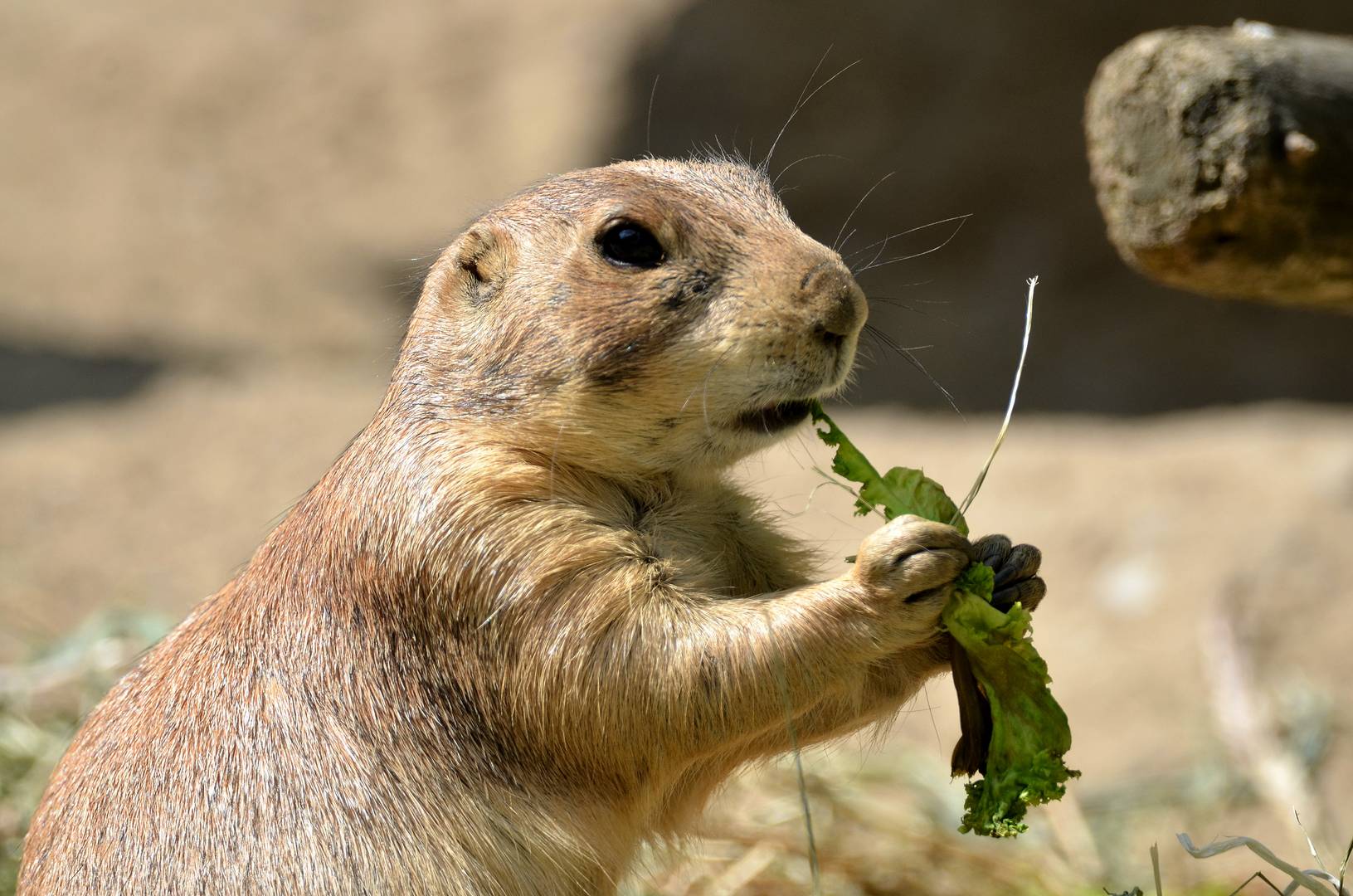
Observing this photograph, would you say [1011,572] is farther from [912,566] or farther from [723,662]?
[723,662]

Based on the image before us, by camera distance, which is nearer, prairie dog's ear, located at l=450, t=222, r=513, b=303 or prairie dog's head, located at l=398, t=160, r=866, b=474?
prairie dog's head, located at l=398, t=160, r=866, b=474

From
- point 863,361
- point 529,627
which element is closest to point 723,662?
point 529,627

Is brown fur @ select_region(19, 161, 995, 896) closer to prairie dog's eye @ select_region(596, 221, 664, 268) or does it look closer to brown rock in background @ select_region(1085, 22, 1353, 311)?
prairie dog's eye @ select_region(596, 221, 664, 268)

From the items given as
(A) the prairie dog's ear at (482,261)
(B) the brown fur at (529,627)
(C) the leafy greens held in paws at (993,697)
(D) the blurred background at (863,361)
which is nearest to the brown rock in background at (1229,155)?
(C) the leafy greens held in paws at (993,697)

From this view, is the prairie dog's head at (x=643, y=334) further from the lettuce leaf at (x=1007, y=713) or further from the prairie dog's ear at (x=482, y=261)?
the lettuce leaf at (x=1007, y=713)

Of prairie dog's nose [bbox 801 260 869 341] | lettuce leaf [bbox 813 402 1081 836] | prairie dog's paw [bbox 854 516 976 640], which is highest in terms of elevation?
prairie dog's nose [bbox 801 260 869 341]

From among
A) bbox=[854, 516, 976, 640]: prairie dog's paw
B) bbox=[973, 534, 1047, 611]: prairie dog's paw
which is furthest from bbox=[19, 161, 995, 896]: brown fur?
bbox=[973, 534, 1047, 611]: prairie dog's paw

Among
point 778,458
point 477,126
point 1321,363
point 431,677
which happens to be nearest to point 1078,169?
point 1321,363

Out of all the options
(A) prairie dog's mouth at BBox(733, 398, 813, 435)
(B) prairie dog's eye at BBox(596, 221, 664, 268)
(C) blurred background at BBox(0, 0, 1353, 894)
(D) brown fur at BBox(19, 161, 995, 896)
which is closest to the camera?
(D) brown fur at BBox(19, 161, 995, 896)
